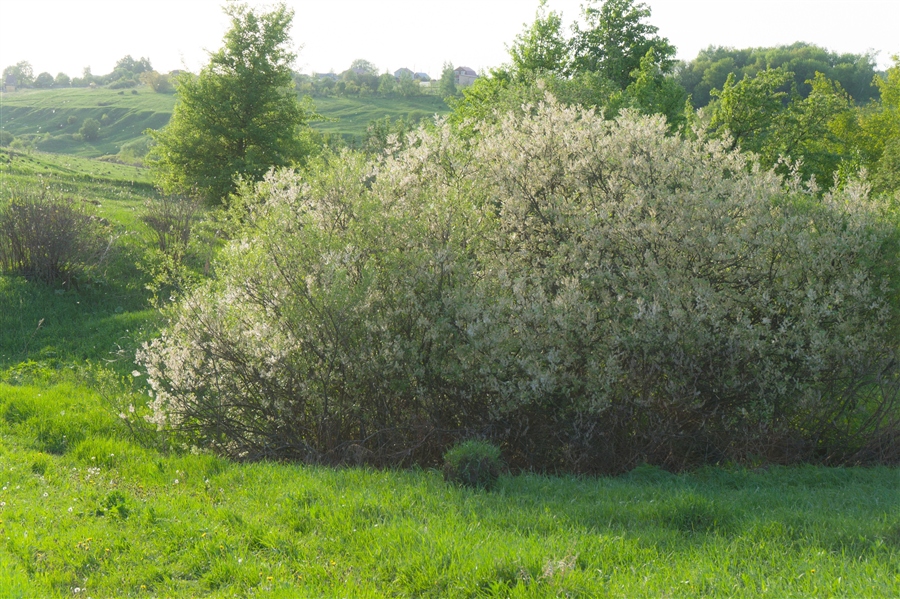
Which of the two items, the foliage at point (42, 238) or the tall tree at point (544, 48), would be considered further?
the tall tree at point (544, 48)

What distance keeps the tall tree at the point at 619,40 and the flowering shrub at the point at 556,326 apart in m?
24.9

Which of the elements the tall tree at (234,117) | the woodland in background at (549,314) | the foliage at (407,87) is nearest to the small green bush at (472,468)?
the woodland in background at (549,314)

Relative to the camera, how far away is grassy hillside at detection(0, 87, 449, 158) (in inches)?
3415

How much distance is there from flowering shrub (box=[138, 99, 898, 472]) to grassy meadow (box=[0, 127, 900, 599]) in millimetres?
942

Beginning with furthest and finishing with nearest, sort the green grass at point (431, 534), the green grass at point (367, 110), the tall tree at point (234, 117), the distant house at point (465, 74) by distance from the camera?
the distant house at point (465, 74) → the green grass at point (367, 110) → the tall tree at point (234, 117) → the green grass at point (431, 534)

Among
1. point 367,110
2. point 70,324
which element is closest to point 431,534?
point 70,324

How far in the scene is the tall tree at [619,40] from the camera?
107ft

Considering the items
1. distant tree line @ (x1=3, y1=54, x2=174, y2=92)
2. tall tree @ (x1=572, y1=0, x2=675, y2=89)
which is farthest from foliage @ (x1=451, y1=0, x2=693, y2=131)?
distant tree line @ (x1=3, y1=54, x2=174, y2=92)

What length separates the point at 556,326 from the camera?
827cm

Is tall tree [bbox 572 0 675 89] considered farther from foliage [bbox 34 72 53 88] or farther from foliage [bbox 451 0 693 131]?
foliage [bbox 34 72 53 88]

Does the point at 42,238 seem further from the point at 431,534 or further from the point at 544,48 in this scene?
the point at 544,48

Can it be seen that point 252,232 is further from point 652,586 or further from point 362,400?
point 652,586

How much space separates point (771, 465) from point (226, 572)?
22.2ft

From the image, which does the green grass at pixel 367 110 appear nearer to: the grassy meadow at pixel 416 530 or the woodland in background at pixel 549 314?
the woodland in background at pixel 549 314
